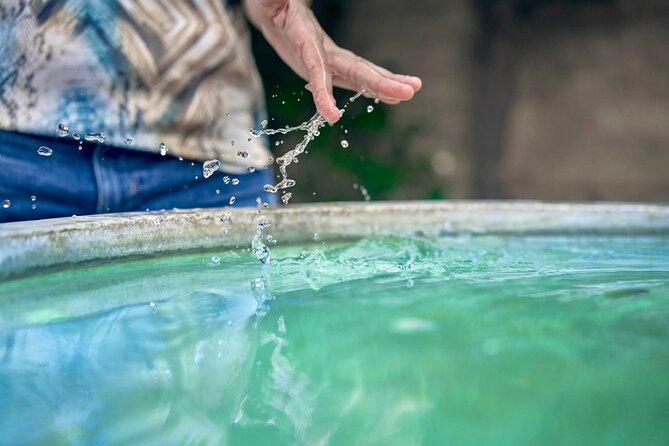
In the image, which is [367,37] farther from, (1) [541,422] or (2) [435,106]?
(1) [541,422]

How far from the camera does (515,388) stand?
0.63m

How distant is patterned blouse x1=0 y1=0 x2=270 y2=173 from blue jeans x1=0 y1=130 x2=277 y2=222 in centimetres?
3

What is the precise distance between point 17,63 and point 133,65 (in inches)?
7.8

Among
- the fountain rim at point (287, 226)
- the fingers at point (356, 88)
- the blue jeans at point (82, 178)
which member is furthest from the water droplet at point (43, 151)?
the fingers at point (356, 88)

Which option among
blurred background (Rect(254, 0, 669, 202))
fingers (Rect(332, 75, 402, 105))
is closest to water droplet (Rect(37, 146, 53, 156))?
fingers (Rect(332, 75, 402, 105))

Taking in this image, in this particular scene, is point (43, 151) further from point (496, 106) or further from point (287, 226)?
point (496, 106)

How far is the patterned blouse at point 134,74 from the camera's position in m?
1.34

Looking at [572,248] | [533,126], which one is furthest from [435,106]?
[572,248]

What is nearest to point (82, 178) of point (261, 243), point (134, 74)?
point (134, 74)

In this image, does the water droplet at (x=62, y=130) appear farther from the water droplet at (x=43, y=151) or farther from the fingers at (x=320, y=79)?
the fingers at (x=320, y=79)

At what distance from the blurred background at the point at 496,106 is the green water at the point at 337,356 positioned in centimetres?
394

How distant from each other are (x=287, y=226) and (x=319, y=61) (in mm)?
299

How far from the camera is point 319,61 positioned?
1392 millimetres

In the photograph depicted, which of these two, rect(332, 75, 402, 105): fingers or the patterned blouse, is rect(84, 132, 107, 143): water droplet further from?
rect(332, 75, 402, 105): fingers
